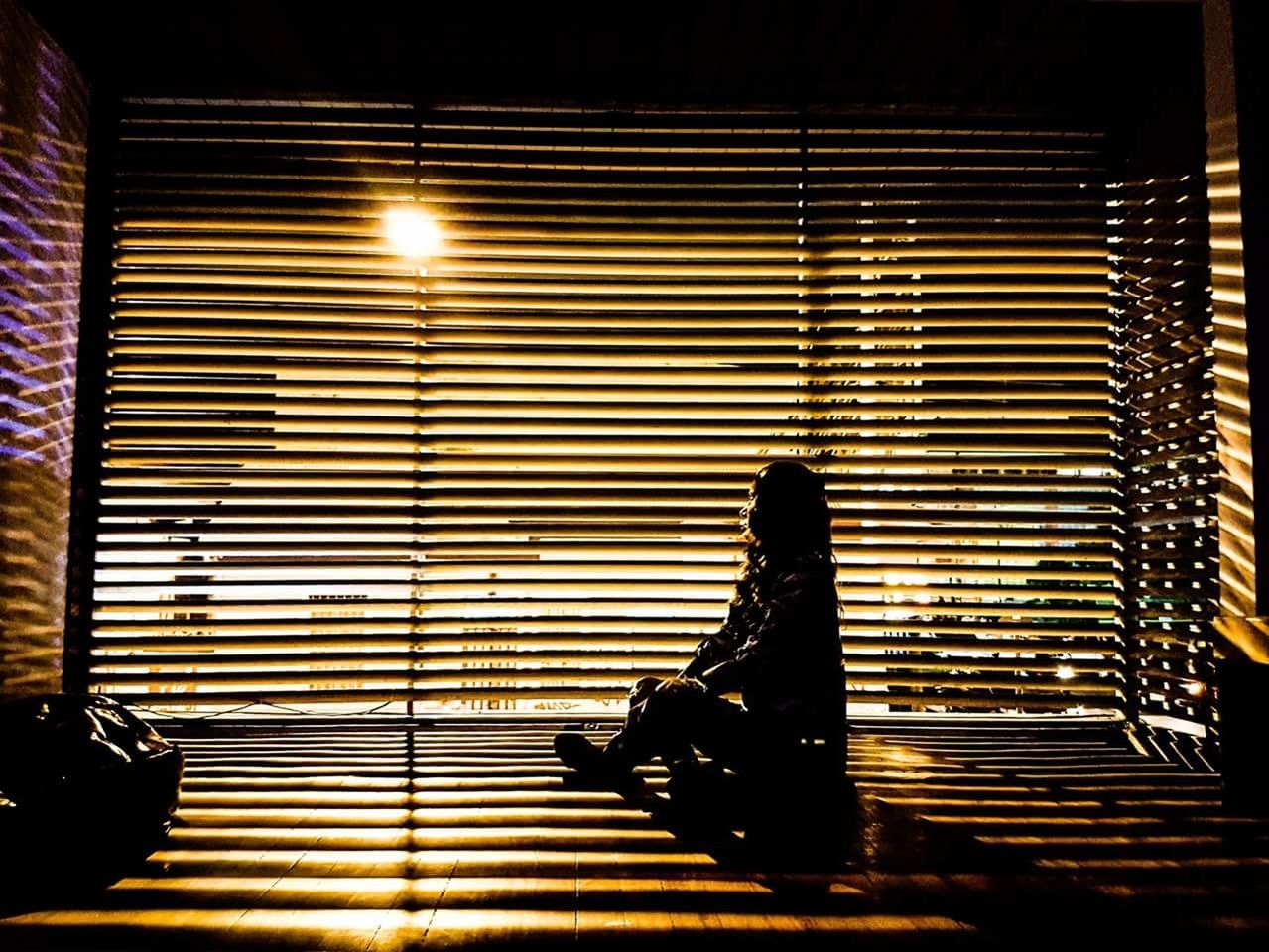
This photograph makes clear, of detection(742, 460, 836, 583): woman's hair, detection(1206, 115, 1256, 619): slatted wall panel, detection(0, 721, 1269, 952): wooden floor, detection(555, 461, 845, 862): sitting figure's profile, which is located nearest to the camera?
detection(0, 721, 1269, 952): wooden floor

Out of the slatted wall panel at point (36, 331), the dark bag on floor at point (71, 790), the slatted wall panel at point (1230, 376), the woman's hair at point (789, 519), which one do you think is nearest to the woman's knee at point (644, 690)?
the woman's hair at point (789, 519)

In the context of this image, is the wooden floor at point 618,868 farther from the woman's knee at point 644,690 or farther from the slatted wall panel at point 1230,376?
the slatted wall panel at point 1230,376

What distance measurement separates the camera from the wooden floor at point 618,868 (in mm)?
1726

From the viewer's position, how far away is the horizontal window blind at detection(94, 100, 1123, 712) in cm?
356

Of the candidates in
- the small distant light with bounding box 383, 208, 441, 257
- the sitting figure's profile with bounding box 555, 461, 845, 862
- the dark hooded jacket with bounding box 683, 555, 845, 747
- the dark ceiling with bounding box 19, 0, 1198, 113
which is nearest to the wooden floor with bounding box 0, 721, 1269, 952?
the sitting figure's profile with bounding box 555, 461, 845, 862

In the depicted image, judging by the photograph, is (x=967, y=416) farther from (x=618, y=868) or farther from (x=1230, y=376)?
(x=618, y=868)

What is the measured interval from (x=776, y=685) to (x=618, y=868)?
0.71 meters

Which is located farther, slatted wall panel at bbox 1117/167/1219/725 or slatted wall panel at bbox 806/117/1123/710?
slatted wall panel at bbox 806/117/1123/710

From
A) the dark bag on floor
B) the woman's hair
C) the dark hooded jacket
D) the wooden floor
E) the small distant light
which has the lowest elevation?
the wooden floor

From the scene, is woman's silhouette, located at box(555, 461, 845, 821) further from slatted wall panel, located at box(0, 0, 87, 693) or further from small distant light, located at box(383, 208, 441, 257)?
slatted wall panel, located at box(0, 0, 87, 693)

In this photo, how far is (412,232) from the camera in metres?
3.71

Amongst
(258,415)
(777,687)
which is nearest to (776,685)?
(777,687)

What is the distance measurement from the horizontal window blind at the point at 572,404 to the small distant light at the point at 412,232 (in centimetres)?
5

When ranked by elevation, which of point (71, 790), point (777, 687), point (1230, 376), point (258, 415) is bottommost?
point (71, 790)
